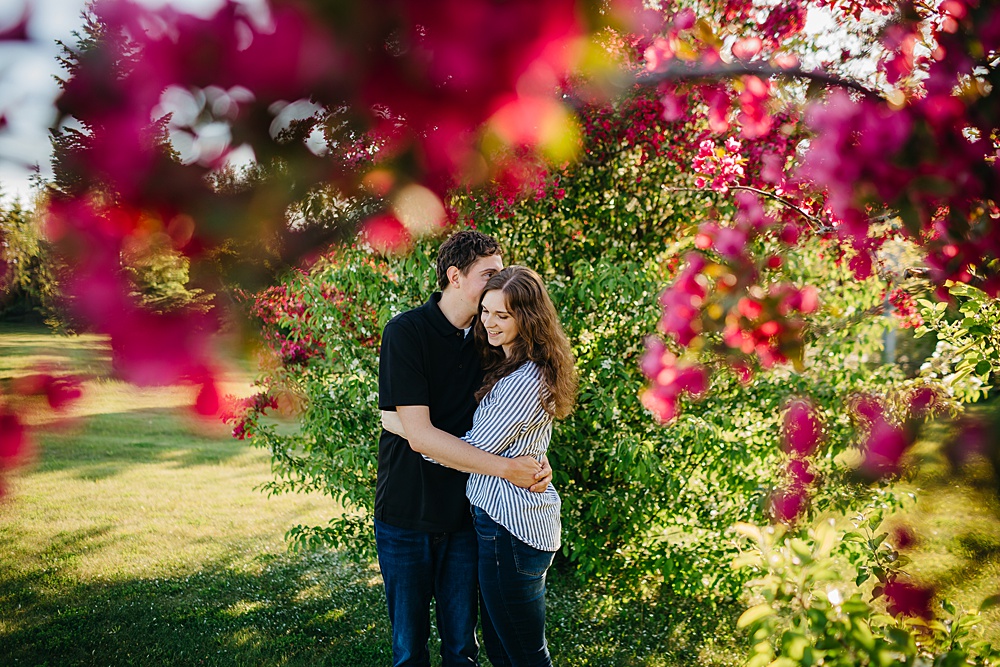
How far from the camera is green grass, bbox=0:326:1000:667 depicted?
Answer: 3.98 meters

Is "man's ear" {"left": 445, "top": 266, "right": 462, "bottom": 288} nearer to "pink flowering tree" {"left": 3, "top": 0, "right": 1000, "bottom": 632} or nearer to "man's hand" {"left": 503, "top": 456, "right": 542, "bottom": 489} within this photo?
"man's hand" {"left": 503, "top": 456, "right": 542, "bottom": 489}

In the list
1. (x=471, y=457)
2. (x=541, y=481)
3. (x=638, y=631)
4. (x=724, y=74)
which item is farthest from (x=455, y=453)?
(x=638, y=631)

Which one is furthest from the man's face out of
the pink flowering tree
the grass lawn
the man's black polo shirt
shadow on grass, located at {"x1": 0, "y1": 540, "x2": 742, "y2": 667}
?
shadow on grass, located at {"x1": 0, "y1": 540, "x2": 742, "y2": 667}

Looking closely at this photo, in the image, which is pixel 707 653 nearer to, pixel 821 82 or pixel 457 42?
pixel 821 82

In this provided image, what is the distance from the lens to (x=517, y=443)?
230 cm

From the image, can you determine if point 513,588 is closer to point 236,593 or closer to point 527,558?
point 527,558

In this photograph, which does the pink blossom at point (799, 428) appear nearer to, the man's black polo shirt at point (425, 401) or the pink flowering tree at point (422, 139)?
the pink flowering tree at point (422, 139)

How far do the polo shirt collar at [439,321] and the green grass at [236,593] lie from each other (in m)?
1.26

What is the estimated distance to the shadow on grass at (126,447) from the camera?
8.70 m

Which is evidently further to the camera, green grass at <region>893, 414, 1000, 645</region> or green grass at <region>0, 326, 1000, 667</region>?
green grass at <region>0, 326, 1000, 667</region>

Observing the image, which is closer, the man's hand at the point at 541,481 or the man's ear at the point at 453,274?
the man's hand at the point at 541,481

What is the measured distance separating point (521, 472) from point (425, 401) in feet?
1.26

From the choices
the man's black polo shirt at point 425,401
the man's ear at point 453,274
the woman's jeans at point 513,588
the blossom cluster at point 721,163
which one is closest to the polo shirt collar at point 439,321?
the man's black polo shirt at point 425,401

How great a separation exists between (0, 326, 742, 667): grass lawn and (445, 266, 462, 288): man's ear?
150 cm
